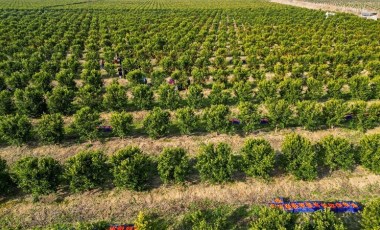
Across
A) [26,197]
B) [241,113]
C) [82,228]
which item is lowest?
[26,197]

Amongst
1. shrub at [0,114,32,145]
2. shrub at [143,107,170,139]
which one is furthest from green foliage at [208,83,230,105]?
shrub at [0,114,32,145]

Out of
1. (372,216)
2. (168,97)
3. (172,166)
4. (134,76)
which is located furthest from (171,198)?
(134,76)

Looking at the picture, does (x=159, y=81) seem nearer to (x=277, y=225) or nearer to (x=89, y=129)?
(x=89, y=129)

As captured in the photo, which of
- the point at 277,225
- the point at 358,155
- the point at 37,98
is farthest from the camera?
the point at 37,98

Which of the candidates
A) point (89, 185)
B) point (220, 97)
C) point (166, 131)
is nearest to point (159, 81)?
point (220, 97)

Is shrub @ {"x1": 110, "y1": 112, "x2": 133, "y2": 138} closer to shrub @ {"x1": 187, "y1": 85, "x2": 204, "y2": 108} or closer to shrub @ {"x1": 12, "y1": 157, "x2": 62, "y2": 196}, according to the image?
shrub @ {"x1": 12, "y1": 157, "x2": 62, "y2": 196}

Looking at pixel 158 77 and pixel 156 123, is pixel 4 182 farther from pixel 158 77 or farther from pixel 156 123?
pixel 158 77
